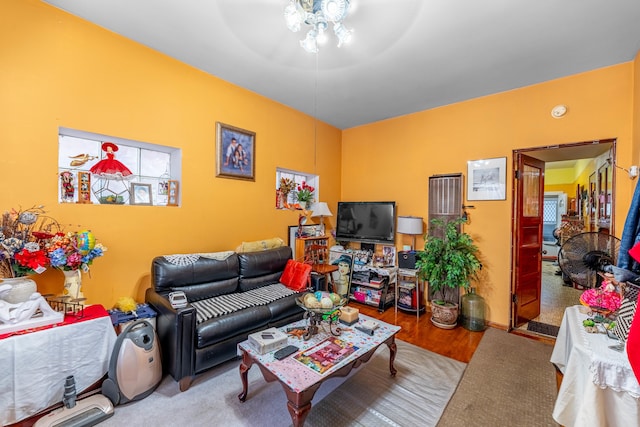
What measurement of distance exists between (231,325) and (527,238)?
3.62m

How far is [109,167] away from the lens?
223cm

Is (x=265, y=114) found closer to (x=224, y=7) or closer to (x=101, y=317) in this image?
(x=224, y=7)

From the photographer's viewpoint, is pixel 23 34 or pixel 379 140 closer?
pixel 23 34

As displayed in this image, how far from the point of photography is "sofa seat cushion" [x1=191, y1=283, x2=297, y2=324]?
2248 mm

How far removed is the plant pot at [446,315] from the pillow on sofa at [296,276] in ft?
5.46

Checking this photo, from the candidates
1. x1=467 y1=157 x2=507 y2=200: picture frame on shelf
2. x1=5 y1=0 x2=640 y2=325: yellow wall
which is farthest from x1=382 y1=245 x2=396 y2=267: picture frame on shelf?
x1=467 y1=157 x2=507 y2=200: picture frame on shelf

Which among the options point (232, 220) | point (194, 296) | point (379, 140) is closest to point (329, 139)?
point (379, 140)

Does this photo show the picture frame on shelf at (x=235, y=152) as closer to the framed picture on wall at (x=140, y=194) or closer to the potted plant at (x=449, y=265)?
the framed picture on wall at (x=140, y=194)

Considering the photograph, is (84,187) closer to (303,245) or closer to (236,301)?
(236,301)

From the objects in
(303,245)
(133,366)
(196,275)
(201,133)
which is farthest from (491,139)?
(133,366)

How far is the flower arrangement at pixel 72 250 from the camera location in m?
1.82

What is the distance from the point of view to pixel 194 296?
254cm

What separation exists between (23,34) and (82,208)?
131 centimetres

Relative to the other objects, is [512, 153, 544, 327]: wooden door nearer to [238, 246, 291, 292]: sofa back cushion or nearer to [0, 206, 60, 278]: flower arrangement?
[238, 246, 291, 292]: sofa back cushion
